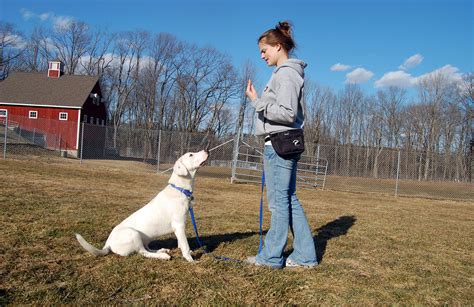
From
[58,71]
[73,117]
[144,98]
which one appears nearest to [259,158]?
[73,117]

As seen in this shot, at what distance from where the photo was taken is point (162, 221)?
374cm

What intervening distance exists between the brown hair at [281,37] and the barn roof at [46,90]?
99.5 ft

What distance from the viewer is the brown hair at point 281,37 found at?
3.59 metres

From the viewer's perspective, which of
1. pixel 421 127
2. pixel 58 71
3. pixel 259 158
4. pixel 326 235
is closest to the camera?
pixel 326 235

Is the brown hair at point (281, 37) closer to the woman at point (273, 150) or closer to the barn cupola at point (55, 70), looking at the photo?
the woman at point (273, 150)

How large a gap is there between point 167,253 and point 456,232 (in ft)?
16.9

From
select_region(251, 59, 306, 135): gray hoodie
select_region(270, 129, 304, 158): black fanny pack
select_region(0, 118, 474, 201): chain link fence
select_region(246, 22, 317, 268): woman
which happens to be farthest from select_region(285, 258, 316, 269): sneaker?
select_region(0, 118, 474, 201): chain link fence

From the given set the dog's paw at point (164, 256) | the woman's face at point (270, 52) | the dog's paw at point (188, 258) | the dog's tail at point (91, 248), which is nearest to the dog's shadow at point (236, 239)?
the dog's paw at point (188, 258)

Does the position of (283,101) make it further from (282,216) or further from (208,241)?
(208,241)

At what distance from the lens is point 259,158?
16844 mm

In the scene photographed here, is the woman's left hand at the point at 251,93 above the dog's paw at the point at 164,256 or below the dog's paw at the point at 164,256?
above

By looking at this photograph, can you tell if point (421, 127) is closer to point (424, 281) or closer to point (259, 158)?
point (259, 158)

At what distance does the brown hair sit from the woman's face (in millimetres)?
30

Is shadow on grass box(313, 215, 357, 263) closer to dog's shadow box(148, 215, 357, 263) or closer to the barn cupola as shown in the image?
dog's shadow box(148, 215, 357, 263)
